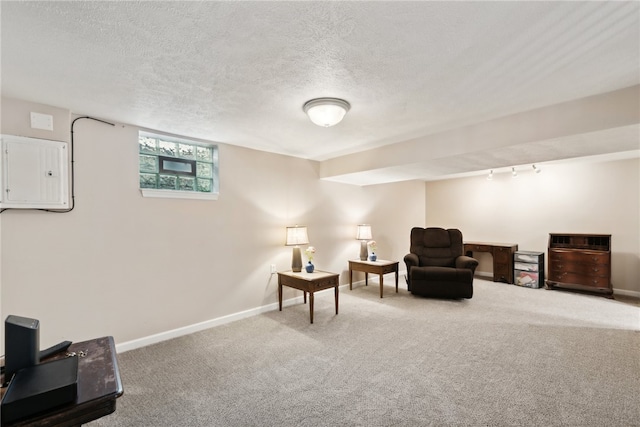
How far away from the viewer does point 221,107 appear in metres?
2.51

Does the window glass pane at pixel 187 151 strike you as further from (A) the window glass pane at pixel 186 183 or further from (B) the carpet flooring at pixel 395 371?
(B) the carpet flooring at pixel 395 371

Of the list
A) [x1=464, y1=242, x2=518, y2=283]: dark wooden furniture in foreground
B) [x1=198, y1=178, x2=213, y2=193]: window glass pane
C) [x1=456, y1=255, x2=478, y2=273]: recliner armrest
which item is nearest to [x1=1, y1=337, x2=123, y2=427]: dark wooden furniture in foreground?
[x1=198, y1=178, x2=213, y2=193]: window glass pane

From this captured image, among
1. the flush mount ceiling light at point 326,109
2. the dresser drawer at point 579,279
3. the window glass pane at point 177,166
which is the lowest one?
the dresser drawer at point 579,279

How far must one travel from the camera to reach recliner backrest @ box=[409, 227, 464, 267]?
4.93 m

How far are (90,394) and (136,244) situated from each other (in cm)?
215

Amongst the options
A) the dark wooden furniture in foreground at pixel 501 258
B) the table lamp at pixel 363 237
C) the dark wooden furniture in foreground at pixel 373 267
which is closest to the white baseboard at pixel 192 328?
the dark wooden furniture in foreground at pixel 373 267

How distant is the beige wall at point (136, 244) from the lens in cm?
243

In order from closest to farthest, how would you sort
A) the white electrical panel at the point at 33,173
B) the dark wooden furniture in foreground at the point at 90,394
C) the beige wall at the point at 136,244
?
the dark wooden furniture in foreground at the point at 90,394 → the white electrical panel at the point at 33,173 → the beige wall at the point at 136,244

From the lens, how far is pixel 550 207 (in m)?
5.42

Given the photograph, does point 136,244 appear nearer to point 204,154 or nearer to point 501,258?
point 204,154

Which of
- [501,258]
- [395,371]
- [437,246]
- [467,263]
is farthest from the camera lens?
[501,258]

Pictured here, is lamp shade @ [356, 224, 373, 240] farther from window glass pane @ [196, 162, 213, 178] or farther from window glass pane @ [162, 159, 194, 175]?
window glass pane @ [162, 159, 194, 175]

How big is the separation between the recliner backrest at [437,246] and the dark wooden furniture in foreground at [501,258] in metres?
1.05

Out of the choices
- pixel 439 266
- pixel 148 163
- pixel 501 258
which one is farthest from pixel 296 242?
pixel 501 258
